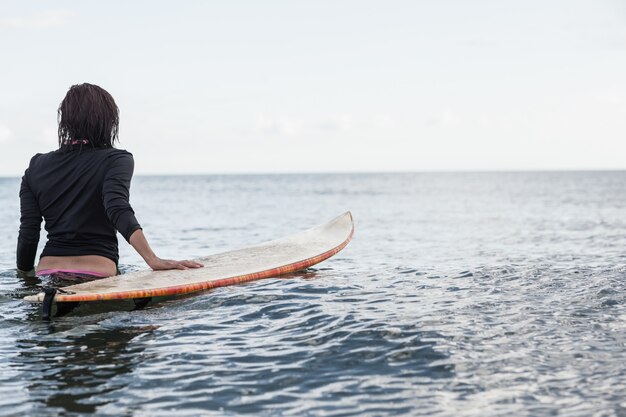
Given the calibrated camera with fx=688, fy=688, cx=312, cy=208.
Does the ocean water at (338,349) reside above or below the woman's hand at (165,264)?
below

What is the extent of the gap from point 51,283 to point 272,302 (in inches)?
77.5

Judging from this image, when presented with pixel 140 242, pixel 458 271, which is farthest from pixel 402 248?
pixel 140 242

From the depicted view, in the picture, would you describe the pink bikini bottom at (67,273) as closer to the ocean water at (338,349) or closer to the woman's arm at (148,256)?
the ocean water at (338,349)

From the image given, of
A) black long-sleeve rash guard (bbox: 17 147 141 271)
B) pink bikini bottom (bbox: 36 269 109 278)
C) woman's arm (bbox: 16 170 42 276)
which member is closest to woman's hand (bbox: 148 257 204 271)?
black long-sleeve rash guard (bbox: 17 147 141 271)

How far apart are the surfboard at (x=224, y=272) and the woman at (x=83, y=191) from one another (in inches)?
10.1

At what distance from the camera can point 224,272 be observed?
23.3ft

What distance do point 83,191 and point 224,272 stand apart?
1.76 m

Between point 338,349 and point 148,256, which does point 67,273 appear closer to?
point 148,256

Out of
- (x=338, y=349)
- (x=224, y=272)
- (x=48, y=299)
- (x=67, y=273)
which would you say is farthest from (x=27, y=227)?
(x=338, y=349)

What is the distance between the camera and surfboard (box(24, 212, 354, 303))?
5.82 metres

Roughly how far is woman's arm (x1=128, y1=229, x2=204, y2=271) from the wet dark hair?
35.3 inches

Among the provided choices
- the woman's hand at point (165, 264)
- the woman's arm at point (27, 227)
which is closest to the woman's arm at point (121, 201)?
the woman's hand at point (165, 264)

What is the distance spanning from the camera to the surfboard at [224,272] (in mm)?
5824

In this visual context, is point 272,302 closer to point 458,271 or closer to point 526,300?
point 526,300
